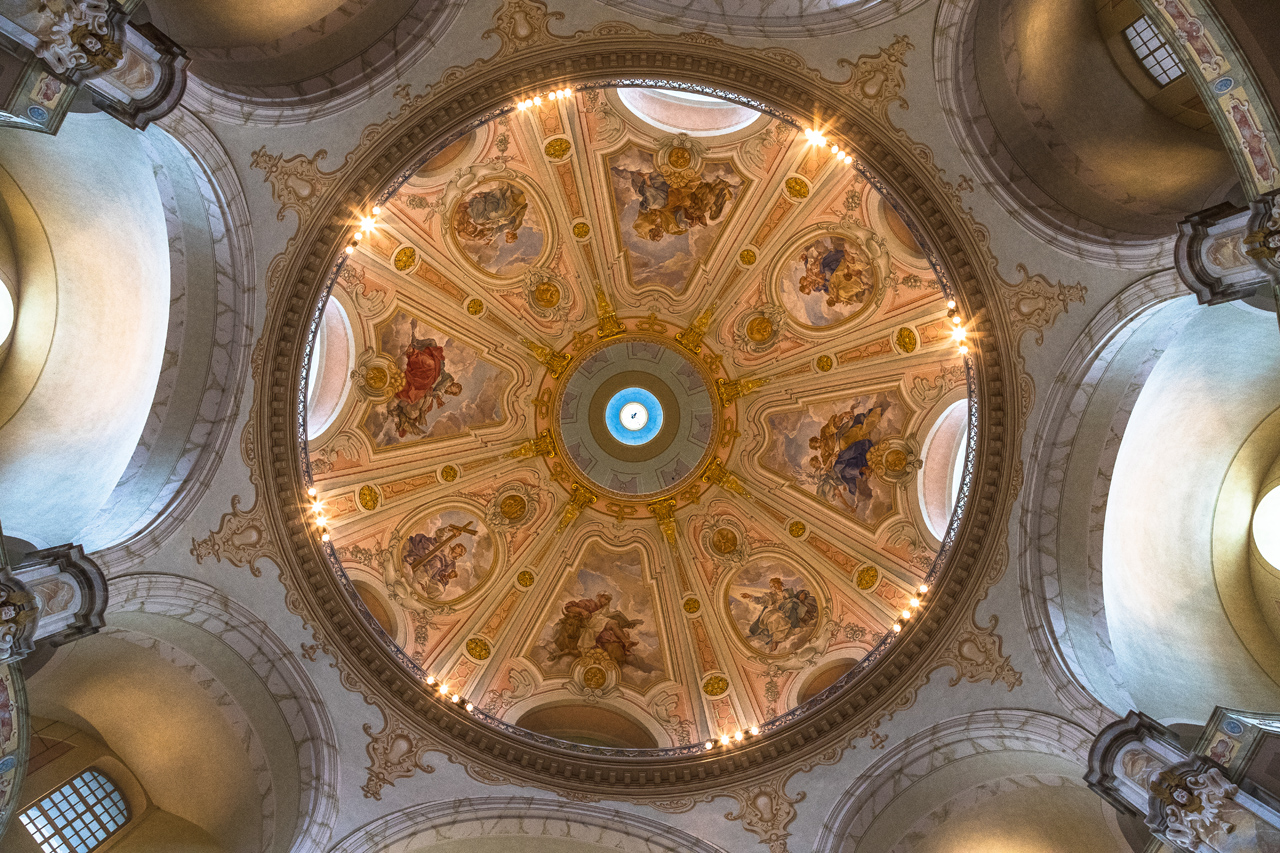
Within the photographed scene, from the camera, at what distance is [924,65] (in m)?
11.5

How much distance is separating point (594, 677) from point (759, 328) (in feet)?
28.9

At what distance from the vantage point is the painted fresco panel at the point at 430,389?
60.0 ft

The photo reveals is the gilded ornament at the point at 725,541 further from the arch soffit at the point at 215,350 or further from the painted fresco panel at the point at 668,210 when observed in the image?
the arch soffit at the point at 215,350

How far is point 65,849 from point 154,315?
765 cm

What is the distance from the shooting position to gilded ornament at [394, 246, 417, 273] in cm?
1789

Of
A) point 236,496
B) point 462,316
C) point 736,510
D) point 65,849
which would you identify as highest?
point 462,316

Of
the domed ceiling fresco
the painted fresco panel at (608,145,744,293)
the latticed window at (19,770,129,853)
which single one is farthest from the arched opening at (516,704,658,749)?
the painted fresco panel at (608,145,744,293)

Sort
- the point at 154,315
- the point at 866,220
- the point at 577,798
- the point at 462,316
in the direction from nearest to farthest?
the point at 154,315 < the point at 577,798 < the point at 866,220 < the point at 462,316

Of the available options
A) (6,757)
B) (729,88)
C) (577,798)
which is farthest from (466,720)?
(729,88)

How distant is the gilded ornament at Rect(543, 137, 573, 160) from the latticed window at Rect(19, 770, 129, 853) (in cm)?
1380

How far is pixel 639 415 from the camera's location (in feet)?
66.8

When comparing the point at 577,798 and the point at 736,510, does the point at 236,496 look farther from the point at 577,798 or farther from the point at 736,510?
the point at 736,510

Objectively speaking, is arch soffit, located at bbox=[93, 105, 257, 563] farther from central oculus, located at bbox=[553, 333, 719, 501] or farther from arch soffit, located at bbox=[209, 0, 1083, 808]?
central oculus, located at bbox=[553, 333, 719, 501]

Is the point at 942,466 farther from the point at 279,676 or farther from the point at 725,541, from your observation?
the point at 279,676
